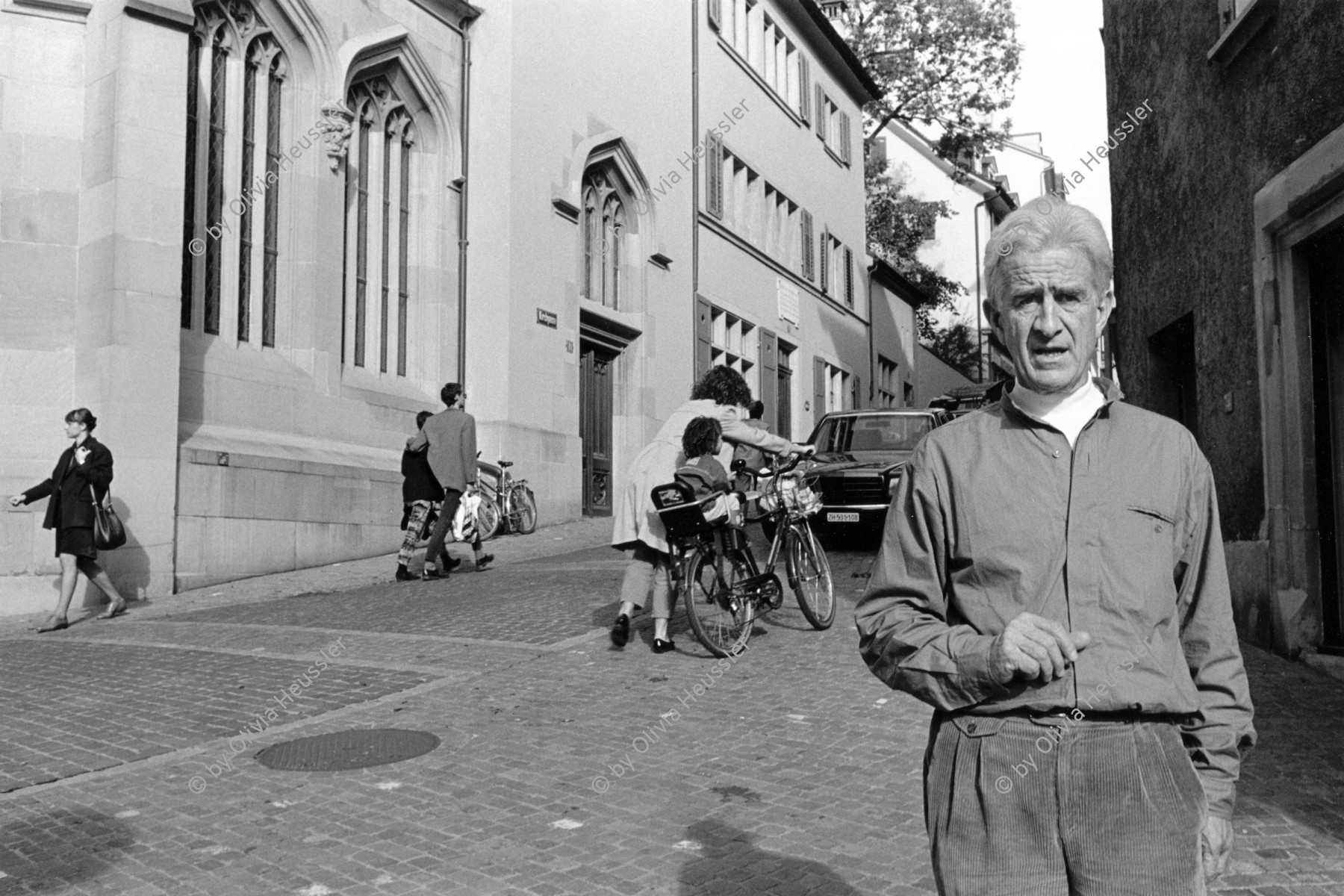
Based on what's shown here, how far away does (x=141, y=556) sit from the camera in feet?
38.4

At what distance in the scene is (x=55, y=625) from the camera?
33.5 feet

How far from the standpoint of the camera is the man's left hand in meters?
2.00

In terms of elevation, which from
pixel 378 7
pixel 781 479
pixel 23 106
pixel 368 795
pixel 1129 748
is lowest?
pixel 368 795

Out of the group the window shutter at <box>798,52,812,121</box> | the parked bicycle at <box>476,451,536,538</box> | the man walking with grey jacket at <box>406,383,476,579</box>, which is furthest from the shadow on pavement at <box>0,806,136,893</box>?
the window shutter at <box>798,52,812,121</box>

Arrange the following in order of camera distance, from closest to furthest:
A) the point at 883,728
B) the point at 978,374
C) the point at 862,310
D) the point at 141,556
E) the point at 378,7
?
the point at 883,728 → the point at 141,556 → the point at 378,7 → the point at 862,310 → the point at 978,374

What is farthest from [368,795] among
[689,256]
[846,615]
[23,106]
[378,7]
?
[689,256]

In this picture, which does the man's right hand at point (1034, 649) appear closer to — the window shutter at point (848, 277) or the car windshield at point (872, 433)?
the car windshield at point (872, 433)

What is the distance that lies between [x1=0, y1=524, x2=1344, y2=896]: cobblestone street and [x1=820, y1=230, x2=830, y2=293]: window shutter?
2529 cm

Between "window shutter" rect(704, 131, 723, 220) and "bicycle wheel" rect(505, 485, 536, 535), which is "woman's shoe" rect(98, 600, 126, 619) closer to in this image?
"bicycle wheel" rect(505, 485, 536, 535)

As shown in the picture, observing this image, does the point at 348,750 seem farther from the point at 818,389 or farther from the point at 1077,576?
the point at 818,389

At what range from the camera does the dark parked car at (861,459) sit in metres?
14.5

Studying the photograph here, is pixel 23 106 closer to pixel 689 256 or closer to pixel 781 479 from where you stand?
pixel 781 479

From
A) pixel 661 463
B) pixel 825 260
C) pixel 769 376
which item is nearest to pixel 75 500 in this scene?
pixel 661 463

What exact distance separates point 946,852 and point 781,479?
22.3 ft
